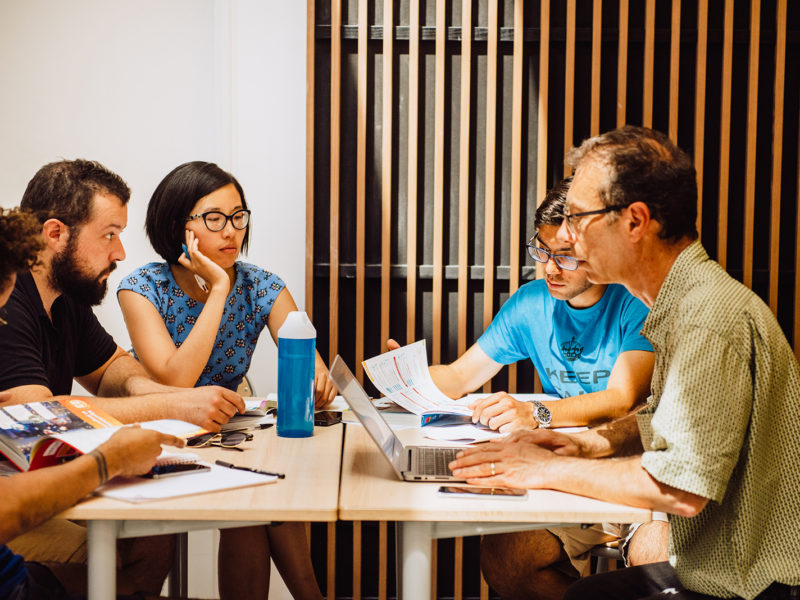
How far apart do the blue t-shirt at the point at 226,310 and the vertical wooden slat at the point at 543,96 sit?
1208mm

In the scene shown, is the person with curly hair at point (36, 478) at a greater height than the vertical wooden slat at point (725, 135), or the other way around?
the vertical wooden slat at point (725, 135)

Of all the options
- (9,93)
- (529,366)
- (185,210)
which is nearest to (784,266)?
(529,366)

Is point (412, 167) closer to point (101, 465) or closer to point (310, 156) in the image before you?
point (310, 156)

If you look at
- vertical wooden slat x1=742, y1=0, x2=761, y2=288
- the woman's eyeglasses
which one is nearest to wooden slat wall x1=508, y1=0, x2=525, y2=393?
vertical wooden slat x1=742, y1=0, x2=761, y2=288

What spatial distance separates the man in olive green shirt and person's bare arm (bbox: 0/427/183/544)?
2.10 ft

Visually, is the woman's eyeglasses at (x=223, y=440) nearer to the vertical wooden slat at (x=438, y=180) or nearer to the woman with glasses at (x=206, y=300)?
the woman with glasses at (x=206, y=300)

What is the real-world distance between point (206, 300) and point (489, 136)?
1378 mm

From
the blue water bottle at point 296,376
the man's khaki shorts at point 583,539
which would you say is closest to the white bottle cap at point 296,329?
the blue water bottle at point 296,376

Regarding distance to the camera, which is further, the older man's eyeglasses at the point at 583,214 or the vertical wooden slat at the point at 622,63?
the vertical wooden slat at the point at 622,63

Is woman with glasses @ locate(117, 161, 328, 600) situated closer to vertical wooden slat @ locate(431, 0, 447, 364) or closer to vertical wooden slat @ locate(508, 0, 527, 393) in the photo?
vertical wooden slat @ locate(431, 0, 447, 364)

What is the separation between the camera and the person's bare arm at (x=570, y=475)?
141 centimetres

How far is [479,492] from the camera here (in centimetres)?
151

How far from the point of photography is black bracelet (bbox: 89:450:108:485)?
4.66ft

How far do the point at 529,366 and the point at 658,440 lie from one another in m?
1.99
